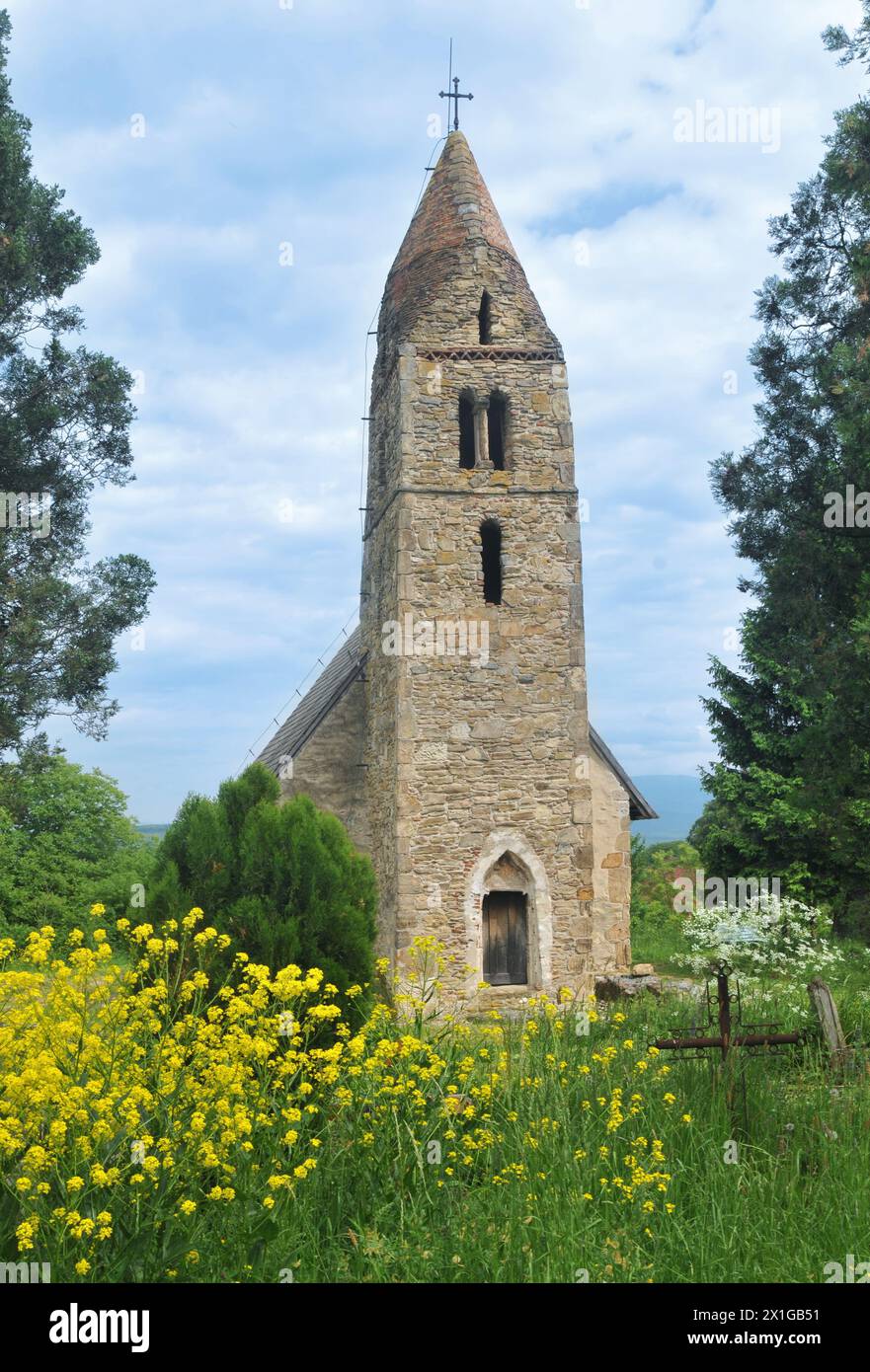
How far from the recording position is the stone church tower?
15.4 metres

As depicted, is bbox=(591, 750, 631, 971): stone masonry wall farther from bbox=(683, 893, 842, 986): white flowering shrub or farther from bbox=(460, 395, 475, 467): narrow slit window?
bbox=(460, 395, 475, 467): narrow slit window

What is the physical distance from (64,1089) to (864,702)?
994cm

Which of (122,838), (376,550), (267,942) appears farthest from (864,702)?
(122,838)

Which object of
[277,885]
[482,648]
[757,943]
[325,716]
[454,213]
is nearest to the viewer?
[277,885]

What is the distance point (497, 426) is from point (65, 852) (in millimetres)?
12231

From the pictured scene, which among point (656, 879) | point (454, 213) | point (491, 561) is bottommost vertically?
point (656, 879)

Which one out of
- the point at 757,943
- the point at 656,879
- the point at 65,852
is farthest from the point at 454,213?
the point at 656,879

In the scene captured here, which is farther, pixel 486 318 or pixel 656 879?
pixel 656 879

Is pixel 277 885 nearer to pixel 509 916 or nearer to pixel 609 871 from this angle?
pixel 509 916

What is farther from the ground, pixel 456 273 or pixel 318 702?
pixel 456 273

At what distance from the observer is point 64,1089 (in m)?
5.34

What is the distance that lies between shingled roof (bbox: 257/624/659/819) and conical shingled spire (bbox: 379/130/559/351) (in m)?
5.44

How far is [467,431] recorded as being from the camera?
55.8 feet

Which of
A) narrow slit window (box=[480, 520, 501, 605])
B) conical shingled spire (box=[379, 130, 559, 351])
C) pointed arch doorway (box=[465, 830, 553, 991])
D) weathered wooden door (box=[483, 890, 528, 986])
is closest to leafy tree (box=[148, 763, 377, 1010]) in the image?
pointed arch doorway (box=[465, 830, 553, 991])
